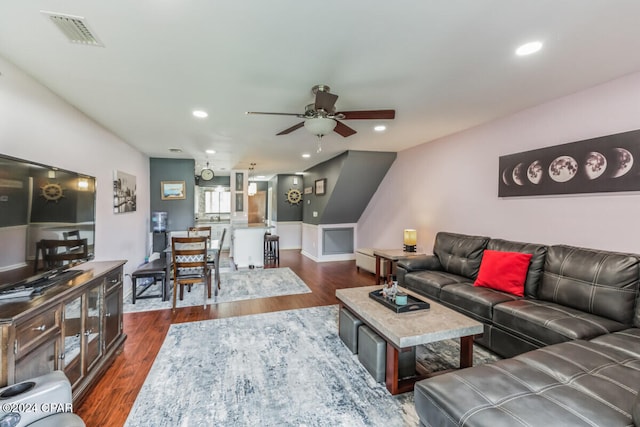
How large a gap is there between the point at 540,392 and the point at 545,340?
3.30ft

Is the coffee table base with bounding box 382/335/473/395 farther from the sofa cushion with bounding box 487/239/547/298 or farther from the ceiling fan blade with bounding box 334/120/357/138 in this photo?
the ceiling fan blade with bounding box 334/120/357/138

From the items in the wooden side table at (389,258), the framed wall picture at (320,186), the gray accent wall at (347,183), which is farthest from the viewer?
the framed wall picture at (320,186)

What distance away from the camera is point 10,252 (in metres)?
1.65

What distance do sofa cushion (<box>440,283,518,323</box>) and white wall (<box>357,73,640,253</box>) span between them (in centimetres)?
95

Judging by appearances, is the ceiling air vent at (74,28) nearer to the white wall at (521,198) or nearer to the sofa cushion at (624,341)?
the sofa cushion at (624,341)

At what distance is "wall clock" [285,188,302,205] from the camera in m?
8.76

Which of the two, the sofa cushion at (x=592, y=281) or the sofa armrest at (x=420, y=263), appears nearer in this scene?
the sofa cushion at (x=592, y=281)

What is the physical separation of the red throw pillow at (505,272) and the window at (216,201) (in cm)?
843

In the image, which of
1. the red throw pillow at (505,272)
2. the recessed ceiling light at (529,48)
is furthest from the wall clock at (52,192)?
the red throw pillow at (505,272)

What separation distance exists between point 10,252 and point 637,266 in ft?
14.4

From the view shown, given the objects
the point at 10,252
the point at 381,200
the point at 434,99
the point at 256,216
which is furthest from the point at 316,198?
the point at 10,252

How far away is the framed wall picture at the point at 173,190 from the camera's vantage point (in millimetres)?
5852

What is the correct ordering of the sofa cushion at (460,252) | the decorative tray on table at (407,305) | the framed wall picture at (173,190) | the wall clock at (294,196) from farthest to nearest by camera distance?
the wall clock at (294,196) → the framed wall picture at (173,190) → the sofa cushion at (460,252) → the decorative tray on table at (407,305)

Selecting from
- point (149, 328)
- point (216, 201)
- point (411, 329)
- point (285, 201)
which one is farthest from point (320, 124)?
point (216, 201)
